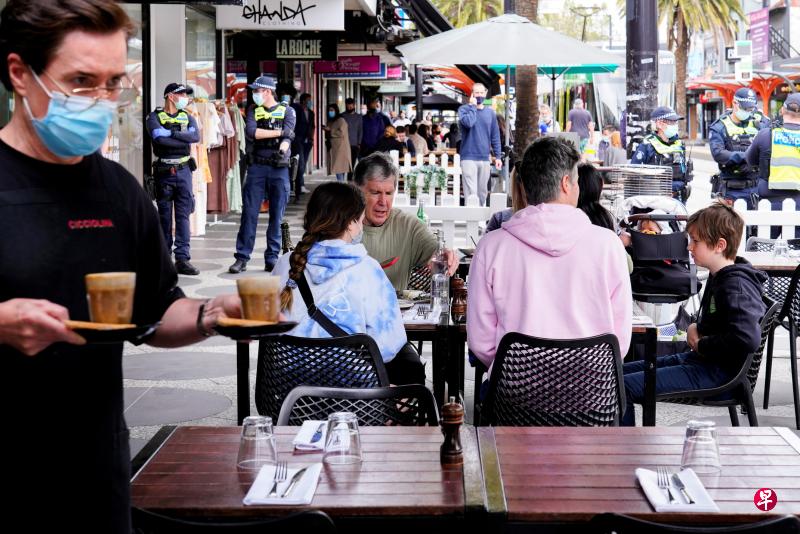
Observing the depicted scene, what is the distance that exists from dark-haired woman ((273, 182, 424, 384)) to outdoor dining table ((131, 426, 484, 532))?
1142mm

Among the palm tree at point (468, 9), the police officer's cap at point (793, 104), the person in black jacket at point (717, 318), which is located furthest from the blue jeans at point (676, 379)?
the palm tree at point (468, 9)

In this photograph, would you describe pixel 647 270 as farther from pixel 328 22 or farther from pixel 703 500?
pixel 328 22

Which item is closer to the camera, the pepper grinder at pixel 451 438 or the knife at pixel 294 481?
the knife at pixel 294 481

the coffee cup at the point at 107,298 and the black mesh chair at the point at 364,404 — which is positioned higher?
the coffee cup at the point at 107,298

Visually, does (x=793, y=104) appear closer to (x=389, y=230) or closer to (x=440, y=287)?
(x=389, y=230)

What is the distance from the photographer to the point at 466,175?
18.5 m

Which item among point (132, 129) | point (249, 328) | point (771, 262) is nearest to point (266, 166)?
point (132, 129)

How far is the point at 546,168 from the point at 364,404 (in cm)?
142

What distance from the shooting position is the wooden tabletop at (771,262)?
7.66m

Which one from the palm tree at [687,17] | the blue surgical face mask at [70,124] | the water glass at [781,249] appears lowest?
the water glass at [781,249]

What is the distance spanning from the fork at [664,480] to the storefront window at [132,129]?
10966mm

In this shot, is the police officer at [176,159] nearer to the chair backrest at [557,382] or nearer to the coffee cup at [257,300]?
the chair backrest at [557,382]

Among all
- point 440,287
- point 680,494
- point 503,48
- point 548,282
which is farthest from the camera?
point 503,48

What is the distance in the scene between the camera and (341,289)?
4.74 m
